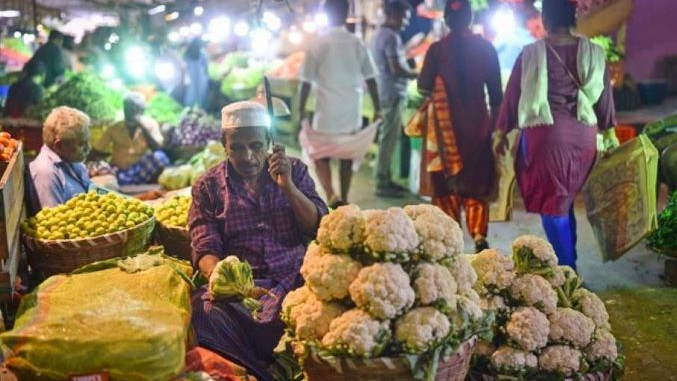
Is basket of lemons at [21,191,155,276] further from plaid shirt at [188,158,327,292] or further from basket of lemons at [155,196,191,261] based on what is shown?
plaid shirt at [188,158,327,292]

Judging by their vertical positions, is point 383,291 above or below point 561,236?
above

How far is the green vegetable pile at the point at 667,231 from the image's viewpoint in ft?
Result: 19.8

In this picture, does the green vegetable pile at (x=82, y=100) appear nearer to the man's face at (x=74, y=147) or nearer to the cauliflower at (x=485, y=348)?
the man's face at (x=74, y=147)

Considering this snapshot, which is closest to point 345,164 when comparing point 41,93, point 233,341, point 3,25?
point 41,93

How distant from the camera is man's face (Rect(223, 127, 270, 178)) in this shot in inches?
159

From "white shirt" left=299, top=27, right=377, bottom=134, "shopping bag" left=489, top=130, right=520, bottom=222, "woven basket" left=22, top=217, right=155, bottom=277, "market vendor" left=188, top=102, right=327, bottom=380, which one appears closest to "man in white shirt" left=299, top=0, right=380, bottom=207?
"white shirt" left=299, top=27, right=377, bottom=134

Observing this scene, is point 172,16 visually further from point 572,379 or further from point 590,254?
point 572,379

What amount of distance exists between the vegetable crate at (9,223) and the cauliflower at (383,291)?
72.2 inches

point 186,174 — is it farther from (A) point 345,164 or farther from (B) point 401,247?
(B) point 401,247

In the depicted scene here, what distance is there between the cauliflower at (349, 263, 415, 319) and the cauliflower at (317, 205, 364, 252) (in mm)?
158

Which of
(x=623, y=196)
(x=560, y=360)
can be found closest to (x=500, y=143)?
(x=623, y=196)

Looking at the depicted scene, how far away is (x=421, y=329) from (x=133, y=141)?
223 inches

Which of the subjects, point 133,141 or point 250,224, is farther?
point 133,141

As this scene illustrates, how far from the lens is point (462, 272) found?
322cm
